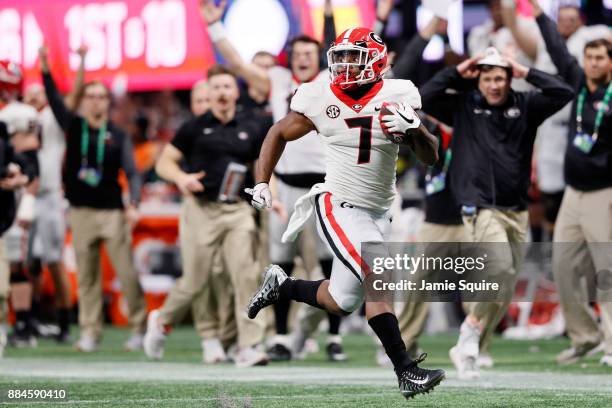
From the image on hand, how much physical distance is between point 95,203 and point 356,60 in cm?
525

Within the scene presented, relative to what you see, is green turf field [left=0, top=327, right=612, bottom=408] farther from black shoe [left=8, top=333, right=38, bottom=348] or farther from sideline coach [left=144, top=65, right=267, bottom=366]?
black shoe [left=8, top=333, right=38, bottom=348]

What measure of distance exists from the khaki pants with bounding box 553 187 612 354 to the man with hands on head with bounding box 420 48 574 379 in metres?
0.75

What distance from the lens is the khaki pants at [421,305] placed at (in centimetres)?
960

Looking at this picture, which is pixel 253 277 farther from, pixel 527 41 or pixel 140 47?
pixel 140 47

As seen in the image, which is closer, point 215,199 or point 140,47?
point 215,199

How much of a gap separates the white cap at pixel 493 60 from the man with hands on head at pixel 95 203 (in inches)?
155

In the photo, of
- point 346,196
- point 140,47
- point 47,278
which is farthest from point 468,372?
point 140,47

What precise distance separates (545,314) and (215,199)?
4.55 meters

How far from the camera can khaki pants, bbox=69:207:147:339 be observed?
37.9 feet

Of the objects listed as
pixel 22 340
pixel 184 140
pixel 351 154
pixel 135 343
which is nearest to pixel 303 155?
pixel 184 140

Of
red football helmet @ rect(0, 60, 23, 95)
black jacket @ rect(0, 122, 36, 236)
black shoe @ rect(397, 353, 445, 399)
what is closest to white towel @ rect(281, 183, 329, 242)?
black shoe @ rect(397, 353, 445, 399)

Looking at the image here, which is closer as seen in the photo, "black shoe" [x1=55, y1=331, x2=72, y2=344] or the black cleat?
the black cleat

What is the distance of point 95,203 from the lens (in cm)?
1159

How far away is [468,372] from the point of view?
8289 mm
